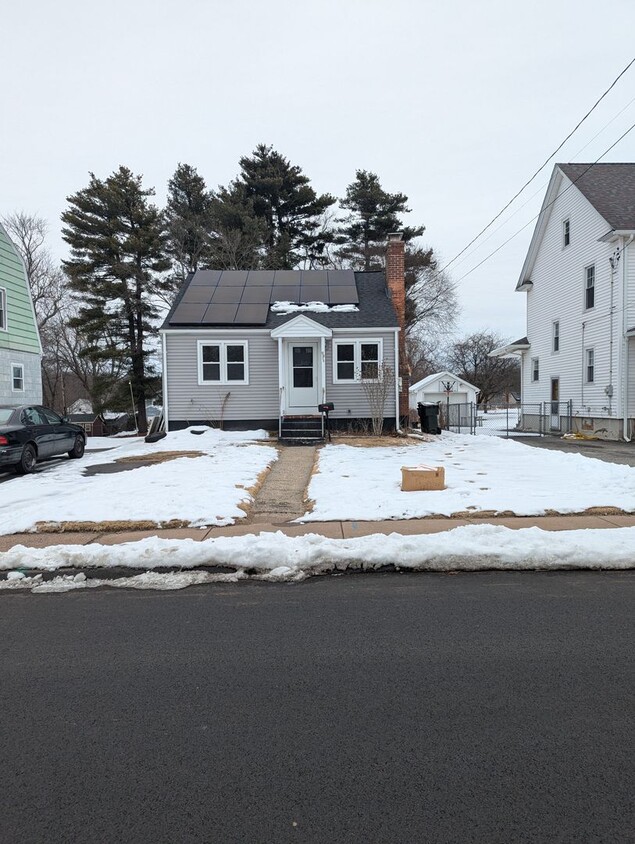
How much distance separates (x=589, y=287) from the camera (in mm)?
21078

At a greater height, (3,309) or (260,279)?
(260,279)

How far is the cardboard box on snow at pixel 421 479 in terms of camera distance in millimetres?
8695

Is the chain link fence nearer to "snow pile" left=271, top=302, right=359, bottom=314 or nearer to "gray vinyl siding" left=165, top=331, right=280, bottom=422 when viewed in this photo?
"snow pile" left=271, top=302, right=359, bottom=314

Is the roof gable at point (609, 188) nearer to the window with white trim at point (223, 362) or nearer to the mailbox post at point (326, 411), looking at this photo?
the mailbox post at point (326, 411)

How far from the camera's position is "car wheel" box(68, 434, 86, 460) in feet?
46.7

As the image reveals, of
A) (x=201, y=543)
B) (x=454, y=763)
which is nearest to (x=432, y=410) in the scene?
(x=201, y=543)

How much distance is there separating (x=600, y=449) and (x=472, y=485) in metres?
8.69

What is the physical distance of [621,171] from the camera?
22.2 m

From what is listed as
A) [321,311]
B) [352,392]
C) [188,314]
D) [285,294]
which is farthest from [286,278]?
[352,392]

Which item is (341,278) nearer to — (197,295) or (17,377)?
(197,295)

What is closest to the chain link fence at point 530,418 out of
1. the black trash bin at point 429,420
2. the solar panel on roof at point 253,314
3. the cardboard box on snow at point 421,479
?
the black trash bin at point 429,420

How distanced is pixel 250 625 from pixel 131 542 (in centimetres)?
259

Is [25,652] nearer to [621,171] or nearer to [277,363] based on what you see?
[277,363]

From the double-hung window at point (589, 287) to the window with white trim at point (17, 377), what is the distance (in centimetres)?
2138
